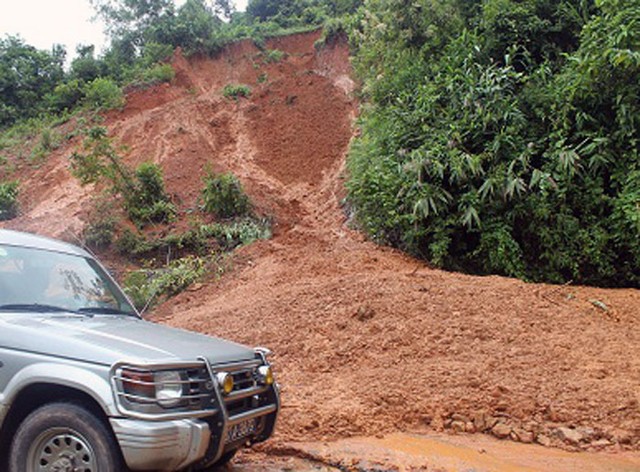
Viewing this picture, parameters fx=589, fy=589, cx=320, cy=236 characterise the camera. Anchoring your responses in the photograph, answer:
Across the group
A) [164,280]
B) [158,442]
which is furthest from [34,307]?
[164,280]

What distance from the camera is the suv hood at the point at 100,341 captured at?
10.5 feet

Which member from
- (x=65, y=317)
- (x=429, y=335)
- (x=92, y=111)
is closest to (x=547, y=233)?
(x=429, y=335)

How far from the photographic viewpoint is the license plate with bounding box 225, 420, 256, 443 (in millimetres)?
3399

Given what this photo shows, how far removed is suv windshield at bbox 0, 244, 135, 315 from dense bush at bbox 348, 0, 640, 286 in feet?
20.8

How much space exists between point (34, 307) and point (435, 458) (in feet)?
10.2

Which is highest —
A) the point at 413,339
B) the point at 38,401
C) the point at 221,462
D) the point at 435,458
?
the point at 38,401

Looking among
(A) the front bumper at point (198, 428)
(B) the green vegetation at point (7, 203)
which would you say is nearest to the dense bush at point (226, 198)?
(B) the green vegetation at point (7, 203)

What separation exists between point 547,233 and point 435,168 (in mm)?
2089

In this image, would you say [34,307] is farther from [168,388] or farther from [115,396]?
[168,388]

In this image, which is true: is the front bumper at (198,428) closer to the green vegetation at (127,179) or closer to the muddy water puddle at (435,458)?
the muddy water puddle at (435,458)

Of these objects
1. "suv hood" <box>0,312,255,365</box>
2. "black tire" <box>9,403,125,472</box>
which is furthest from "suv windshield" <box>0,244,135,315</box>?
"black tire" <box>9,403,125,472</box>

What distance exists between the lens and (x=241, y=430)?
3.52m

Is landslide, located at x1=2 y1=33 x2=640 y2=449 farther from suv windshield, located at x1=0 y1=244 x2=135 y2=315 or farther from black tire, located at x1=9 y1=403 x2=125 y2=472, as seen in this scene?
black tire, located at x1=9 y1=403 x2=125 y2=472

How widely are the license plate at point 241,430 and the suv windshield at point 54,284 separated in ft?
4.63
